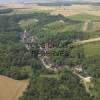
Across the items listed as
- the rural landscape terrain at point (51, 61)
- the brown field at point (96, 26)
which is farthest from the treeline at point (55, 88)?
the brown field at point (96, 26)

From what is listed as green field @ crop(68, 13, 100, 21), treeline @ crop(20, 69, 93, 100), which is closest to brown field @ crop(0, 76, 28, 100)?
treeline @ crop(20, 69, 93, 100)

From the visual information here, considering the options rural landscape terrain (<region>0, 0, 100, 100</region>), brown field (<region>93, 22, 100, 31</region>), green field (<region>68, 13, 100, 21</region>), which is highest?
rural landscape terrain (<region>0, 0, 100, 100</region>)

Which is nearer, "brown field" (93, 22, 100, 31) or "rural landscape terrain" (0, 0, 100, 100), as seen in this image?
"rural landscape terrain" (0, 0, 100, 100)

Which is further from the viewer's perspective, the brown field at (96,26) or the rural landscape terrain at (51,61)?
the brown field at (96,26)

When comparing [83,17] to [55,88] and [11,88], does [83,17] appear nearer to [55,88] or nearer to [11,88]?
[55,88]

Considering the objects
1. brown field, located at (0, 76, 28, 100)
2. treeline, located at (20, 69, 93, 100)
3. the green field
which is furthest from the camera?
the green field

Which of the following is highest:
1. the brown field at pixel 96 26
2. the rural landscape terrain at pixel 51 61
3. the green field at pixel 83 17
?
the rural landscape terrain at pixel 51 61

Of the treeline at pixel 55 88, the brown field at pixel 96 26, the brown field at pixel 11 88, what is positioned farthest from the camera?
Result: the brown field at pixel 96 26

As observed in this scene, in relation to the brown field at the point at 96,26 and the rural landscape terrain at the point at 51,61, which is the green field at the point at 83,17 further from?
the brown field at the point at 96,26

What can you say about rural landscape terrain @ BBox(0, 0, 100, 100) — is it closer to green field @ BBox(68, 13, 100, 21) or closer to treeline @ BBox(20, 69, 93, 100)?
treeline @ BBox(20, 69, 93, 100)
